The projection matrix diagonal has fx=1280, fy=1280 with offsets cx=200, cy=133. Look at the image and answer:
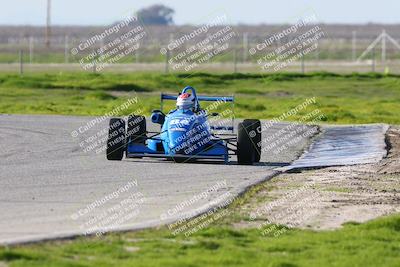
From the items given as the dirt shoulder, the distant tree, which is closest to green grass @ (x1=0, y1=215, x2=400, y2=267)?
the dirt shoulder

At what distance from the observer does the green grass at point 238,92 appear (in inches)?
1448

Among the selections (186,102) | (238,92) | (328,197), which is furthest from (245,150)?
(238,92)

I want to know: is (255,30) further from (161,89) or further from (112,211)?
(112,211)

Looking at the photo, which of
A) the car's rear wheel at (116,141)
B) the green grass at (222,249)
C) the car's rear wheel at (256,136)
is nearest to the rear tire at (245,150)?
the car's rear wheel at (256,136)

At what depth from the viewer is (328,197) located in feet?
50.1

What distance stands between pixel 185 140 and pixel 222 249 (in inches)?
351

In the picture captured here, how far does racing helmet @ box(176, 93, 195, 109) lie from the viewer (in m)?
20.7

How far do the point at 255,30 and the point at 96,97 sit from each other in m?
115

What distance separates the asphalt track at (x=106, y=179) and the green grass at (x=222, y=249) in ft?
1.56

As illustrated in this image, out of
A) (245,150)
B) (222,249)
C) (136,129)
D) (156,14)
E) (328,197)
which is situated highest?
(222,249)

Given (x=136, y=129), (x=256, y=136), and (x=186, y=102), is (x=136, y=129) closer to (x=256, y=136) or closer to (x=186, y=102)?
(x=186, y=102)

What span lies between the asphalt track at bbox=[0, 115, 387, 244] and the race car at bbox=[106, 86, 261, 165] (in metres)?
0.20

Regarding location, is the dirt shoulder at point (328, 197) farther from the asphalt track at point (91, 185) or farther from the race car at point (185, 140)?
the race car at point (185, 140)

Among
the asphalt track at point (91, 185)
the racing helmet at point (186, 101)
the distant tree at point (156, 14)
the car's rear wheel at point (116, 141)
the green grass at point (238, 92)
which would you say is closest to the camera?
the asphalt track at point (91, 185)
